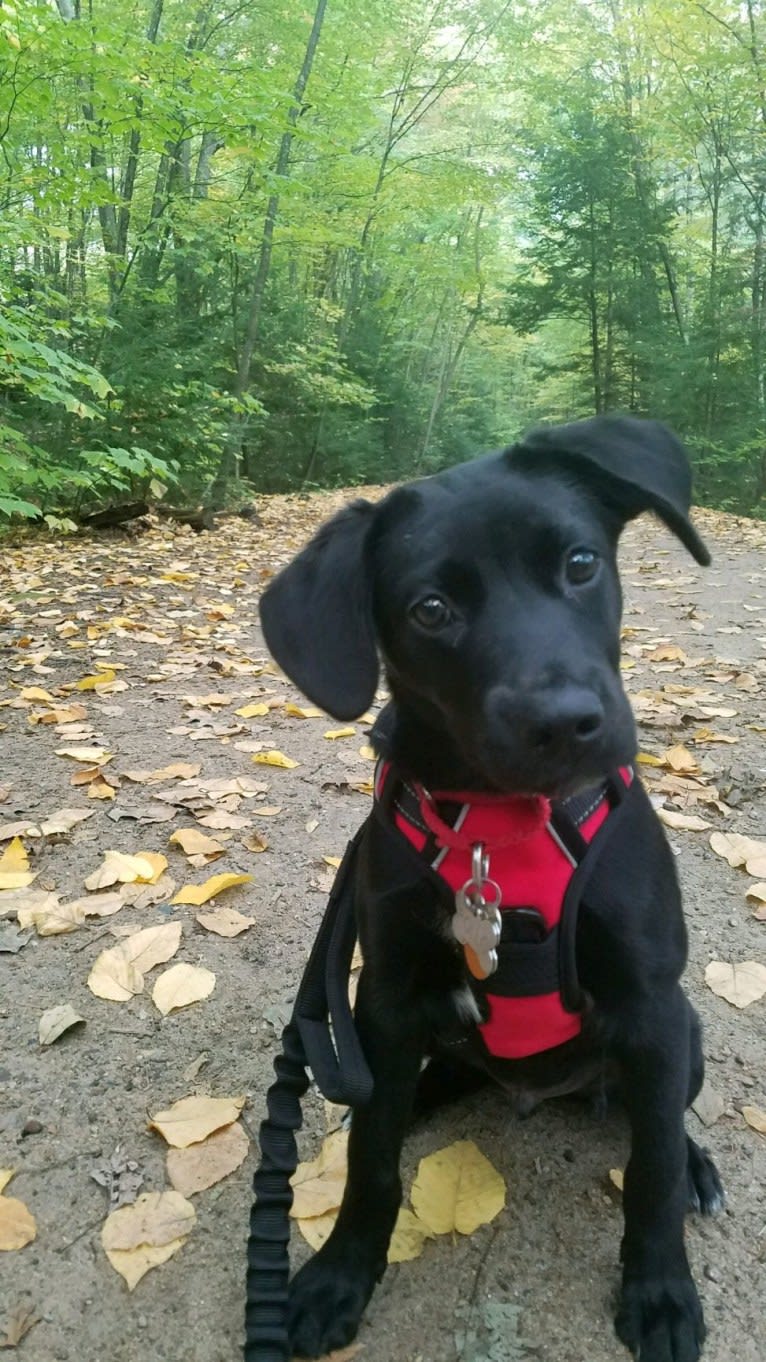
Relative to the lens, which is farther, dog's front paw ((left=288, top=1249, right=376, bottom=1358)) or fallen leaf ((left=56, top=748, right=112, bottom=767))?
fallen leaf ((left=56, top=748, right=112, bottom=767))

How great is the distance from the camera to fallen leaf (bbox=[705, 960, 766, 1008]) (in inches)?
95.8

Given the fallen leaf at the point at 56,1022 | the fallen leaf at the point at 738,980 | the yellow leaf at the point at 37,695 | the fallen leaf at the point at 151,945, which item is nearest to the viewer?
the fallen leaf at the point at 56,1022

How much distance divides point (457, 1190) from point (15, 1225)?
0.89 meters

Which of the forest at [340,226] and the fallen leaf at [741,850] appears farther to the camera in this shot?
the forest at [340,226]

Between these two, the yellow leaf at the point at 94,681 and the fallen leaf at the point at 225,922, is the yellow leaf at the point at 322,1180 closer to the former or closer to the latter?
the fallen leaf at the point at 225,922

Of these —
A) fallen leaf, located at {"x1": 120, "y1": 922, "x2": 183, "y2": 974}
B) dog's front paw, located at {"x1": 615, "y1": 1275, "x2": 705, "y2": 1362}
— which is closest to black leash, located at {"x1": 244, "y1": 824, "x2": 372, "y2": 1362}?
dog's front paw, located at {"x1": 615, "y1": 1275, "x2": 705, "y2": 1362}

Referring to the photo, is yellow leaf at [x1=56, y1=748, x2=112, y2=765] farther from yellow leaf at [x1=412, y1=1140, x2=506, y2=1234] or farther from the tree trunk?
the tree trunk

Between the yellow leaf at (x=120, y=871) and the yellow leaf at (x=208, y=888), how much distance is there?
0.16 metres

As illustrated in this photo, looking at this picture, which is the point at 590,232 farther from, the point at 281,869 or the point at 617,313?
the point at 281,869

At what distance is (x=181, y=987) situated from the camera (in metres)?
2.51

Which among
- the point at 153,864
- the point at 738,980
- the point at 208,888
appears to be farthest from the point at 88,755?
the point at 738,980

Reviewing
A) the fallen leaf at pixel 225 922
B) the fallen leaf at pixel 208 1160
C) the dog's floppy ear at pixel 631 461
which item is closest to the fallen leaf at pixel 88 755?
the fallen leaf at pixel 225 922

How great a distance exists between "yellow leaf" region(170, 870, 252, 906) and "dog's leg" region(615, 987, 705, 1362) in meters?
1.65

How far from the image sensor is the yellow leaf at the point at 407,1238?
177cm
